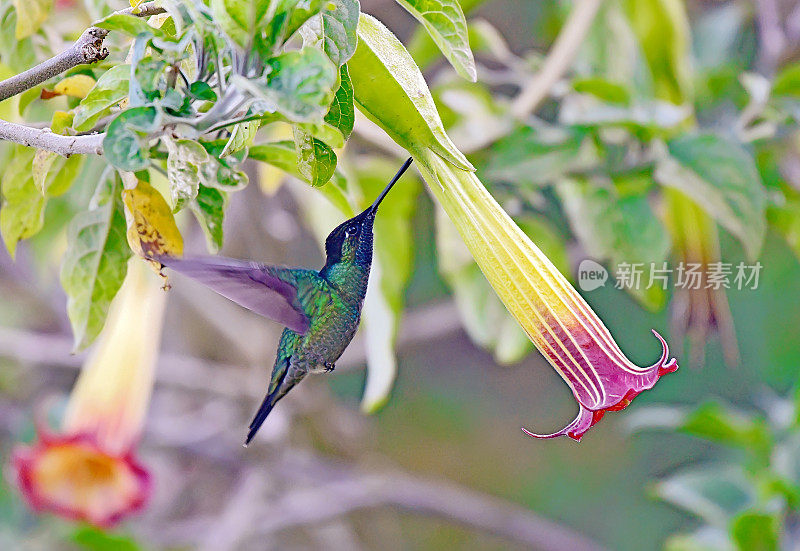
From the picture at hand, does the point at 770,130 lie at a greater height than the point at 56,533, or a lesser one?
greater

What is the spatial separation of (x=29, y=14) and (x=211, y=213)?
19 cm

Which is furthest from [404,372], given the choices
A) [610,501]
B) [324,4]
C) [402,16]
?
[324,4]

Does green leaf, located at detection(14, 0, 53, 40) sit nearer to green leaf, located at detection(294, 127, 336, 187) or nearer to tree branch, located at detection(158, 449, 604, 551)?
green leaf, located at detection(294, 127, 336, 187)

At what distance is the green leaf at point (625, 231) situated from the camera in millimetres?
745

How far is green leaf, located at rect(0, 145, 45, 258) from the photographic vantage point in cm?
46

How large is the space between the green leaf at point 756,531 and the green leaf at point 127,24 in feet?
2.59

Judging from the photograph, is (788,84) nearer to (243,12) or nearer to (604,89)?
(604,89)

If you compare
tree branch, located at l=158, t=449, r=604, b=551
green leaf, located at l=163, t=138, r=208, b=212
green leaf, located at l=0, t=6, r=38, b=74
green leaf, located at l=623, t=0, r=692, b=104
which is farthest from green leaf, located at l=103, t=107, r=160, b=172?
tree branch, located at l=158, t=449, r=604, b=551

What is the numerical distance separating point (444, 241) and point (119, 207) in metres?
0.42

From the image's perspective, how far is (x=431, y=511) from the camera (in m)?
1.27

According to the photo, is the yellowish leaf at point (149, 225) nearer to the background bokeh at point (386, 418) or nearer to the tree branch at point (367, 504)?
the background bokeh at point (386, 418)

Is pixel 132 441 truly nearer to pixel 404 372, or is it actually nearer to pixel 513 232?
pixel 513 232

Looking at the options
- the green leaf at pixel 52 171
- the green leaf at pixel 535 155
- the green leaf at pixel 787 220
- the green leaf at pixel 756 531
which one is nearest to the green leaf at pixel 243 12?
the green leaf at pixel 52 171

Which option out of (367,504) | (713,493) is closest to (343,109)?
(713,493)
